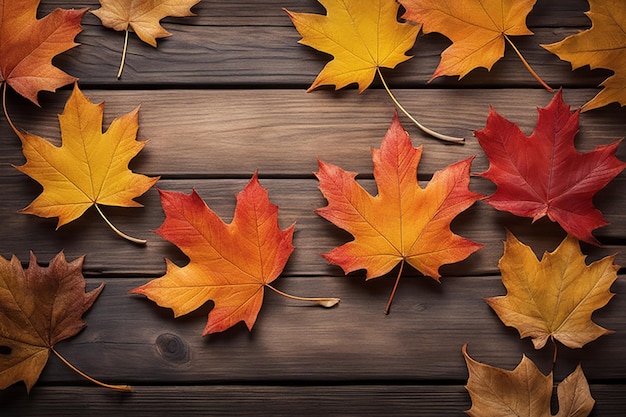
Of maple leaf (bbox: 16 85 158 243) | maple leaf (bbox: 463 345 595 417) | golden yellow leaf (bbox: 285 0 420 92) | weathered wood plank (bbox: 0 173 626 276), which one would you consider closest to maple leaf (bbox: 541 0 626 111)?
weathered wood plank (bbox: 0 173 626 276)

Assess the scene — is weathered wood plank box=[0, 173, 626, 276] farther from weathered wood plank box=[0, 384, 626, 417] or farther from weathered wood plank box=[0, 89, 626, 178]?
weathered wood plank box=[0, 384, 626, 417]

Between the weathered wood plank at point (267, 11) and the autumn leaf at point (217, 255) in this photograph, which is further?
the weathered wood plank at point (267, 11)

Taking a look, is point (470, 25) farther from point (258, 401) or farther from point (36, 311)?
point (36, 311)

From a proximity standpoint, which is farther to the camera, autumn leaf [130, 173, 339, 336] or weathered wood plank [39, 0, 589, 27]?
weathered wood plank [39, 0, 589, 27]

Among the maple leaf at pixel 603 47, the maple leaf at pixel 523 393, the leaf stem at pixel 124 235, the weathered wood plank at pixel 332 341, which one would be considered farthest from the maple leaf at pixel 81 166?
the maple leaf at pixel 603 47

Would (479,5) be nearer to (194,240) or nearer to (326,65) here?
(326,65)

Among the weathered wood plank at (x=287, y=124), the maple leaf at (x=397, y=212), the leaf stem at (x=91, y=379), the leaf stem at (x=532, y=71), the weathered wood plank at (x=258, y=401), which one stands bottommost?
the weathered wood plank at (x=258, y=401)

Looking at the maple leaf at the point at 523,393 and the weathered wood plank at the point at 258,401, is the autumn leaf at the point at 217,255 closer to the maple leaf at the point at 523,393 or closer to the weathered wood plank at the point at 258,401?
Result: the weathered wood plank at the point at 258,401

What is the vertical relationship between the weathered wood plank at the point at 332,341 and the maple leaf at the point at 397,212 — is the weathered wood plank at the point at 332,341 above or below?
below

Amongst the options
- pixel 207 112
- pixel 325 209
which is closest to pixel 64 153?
pixel 207 112
